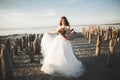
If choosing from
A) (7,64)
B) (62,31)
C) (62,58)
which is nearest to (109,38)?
(62,31)

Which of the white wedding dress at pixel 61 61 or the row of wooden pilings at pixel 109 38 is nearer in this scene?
the white wedding dress at pixel 61 61

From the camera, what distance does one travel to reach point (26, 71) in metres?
8.31

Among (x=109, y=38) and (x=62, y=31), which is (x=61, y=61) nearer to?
(x=62, y=31)

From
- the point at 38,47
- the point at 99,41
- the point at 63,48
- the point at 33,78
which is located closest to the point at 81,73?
the point at 63,48

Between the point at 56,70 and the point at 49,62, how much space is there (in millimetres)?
450

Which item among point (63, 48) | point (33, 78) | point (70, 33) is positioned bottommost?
point (33, 78)

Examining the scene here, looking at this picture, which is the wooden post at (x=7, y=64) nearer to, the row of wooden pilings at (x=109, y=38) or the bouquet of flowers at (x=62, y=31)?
the bouquet of flowers at (x=62, y=31)

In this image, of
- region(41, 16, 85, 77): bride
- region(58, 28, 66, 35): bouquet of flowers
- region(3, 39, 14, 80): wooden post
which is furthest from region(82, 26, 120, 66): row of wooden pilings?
region(3, 39, 14, 80): wooden post

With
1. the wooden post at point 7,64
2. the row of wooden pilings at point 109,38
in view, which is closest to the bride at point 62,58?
the wooden post at point 7,64

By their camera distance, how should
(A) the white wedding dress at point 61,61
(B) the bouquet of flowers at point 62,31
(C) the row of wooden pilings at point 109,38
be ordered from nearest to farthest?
(A) the white wedding dress at point 61,61, (B) the bouquet of flowers at point 62,31, (C) the row of wooden pilings at point 109,38

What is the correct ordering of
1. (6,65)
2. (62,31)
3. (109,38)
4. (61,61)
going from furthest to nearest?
(109,38)
(62,31)
(61,61)
(6,65)

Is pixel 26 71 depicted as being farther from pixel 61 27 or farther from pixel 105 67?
pixel 105 67

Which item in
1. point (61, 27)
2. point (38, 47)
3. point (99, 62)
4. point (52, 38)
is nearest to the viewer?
point (61, 27)

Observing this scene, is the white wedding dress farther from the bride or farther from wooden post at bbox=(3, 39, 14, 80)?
wooden post at bbox=(3, 39, 14, 80)
